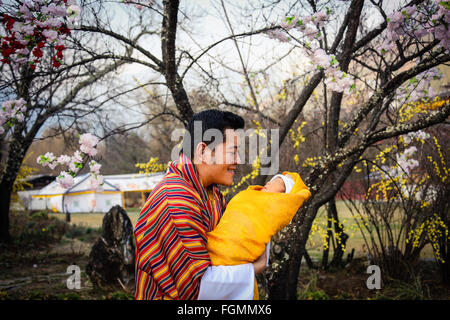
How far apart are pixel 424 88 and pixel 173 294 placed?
14.2 feet

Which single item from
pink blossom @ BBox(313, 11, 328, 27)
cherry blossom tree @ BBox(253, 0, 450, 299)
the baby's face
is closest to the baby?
the baby's face

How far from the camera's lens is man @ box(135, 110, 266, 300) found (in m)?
1.28

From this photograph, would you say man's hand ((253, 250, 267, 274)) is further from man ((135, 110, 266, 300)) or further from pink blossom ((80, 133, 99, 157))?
pink blossom ((80, 133, 99, 157))

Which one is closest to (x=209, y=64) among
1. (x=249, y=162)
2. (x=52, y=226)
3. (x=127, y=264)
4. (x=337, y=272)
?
(x=249, y=162)

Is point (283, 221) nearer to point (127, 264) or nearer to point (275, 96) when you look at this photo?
point (127, 264)

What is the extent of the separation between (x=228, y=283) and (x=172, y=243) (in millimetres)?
261

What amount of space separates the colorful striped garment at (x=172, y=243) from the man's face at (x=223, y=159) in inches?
5.7

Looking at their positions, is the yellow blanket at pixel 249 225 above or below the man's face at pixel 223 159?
below

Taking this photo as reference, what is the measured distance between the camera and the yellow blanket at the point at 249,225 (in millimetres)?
1312

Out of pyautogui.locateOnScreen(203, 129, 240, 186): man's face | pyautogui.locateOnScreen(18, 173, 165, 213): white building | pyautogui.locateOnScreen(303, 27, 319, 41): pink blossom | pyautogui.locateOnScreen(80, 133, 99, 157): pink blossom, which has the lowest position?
pyautogui.locateOnScreen(18, 173, 165, 213): white building

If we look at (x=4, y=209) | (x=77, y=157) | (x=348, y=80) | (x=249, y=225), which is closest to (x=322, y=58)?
(x=348, y=80)

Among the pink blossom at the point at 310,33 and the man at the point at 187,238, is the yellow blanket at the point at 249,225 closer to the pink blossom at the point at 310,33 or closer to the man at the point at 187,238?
the man at the point at 187,238

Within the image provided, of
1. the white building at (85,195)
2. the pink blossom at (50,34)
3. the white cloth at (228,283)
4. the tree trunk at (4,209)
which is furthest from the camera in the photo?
the white building at (85,195)

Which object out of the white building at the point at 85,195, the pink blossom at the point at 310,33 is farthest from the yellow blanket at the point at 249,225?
the white building at the point at 85,195
